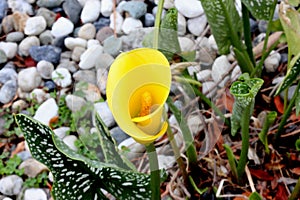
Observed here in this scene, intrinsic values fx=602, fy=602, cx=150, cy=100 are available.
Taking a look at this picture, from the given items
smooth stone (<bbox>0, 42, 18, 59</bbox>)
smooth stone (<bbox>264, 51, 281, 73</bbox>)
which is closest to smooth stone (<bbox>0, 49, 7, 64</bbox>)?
smooth stone (<bbox>0, 42, 18, 59</bbox>)

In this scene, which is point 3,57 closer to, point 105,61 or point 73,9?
point 73,9

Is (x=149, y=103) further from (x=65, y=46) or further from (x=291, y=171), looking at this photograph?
(x=65, y=46)

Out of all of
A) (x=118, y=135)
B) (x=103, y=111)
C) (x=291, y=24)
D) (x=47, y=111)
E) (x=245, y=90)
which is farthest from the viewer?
(x=47, y=111)

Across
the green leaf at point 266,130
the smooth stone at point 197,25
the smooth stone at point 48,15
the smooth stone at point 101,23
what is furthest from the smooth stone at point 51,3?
the green leaf at point 266,130

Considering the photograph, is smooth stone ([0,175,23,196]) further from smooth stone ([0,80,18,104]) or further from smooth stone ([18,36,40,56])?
smooth stone ([18,36,40,56])

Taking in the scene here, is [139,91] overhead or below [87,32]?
overhead

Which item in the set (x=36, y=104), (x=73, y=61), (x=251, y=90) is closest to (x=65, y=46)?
(x=73, y=61)

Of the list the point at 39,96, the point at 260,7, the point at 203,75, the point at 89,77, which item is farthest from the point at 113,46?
the point at 39,96
